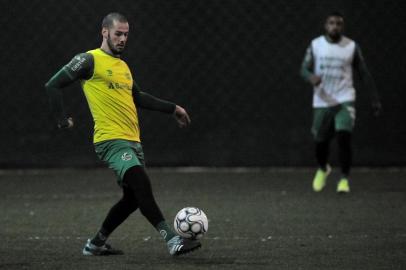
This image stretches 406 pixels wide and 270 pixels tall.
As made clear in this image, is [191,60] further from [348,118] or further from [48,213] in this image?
[48,213]

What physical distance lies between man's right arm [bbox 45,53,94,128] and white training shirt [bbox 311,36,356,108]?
4.61 m

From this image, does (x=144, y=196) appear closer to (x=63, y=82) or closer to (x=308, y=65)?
(x=63, y=82)

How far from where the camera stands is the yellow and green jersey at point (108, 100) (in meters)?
6.58

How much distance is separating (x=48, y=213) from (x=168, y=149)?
3.81 m

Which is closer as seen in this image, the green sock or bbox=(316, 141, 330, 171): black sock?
the green sock

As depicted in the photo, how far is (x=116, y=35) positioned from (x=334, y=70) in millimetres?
4608

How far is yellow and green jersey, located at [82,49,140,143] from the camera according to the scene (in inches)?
259

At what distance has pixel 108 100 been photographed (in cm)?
660

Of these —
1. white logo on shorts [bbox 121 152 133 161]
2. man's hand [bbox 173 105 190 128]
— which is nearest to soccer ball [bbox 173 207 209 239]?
white logo on shorts [bbox 121 152 133 161]

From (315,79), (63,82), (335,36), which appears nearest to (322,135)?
(315,79)

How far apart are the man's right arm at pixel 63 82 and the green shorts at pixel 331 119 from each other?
4.62 meters

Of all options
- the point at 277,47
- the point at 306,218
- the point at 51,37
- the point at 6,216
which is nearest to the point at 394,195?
the point at 306,218

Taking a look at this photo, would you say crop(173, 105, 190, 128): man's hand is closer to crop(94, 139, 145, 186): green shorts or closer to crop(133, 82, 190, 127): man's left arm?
crop(133, 82, 190, 127): man's left arm

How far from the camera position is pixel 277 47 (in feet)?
40.6
